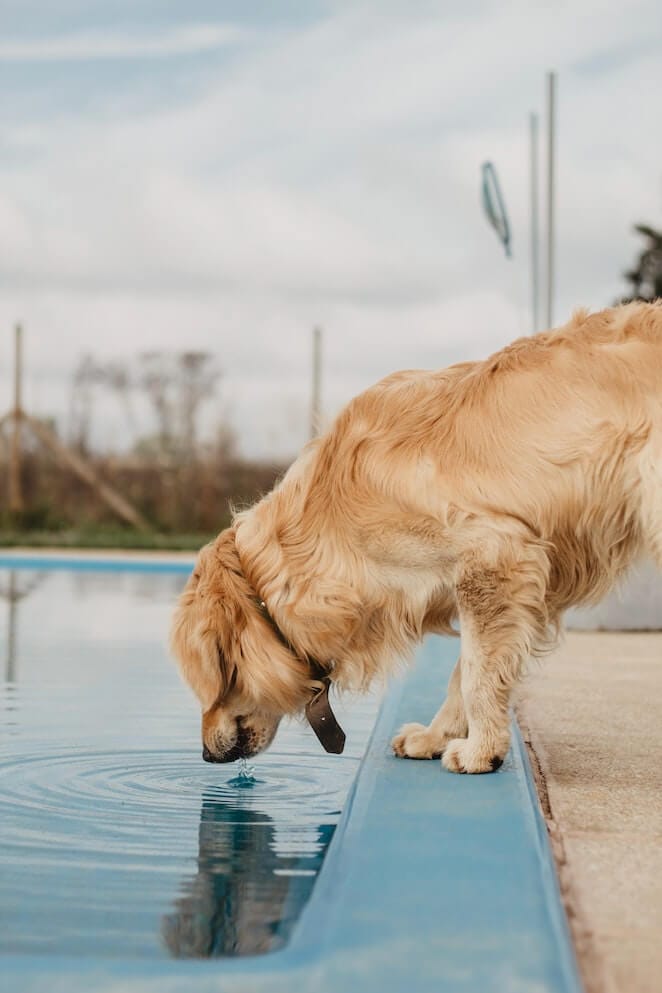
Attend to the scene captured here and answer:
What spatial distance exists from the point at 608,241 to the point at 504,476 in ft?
65.7

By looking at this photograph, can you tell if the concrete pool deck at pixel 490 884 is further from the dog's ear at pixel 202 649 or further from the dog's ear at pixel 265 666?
the dog's ear at pixel 202 649

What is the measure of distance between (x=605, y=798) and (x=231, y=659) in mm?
1163

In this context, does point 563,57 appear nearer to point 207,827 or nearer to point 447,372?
point 447,372

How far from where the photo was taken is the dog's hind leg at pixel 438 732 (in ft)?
13.3

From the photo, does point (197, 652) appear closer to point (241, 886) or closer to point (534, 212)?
point (241, 886)

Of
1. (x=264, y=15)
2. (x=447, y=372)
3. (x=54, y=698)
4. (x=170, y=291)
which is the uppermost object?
(x=264, y=15)

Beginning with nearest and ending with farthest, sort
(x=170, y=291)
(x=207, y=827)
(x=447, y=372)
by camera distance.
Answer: (x=207, y=827)
(x=447, y=372)
(x=170, y=291)

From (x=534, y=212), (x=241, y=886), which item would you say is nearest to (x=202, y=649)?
(x=241, y=886)

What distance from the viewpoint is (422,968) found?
1.98 metres

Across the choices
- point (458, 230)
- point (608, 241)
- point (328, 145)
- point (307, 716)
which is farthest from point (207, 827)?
point (608, 241)

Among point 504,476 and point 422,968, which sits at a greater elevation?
point 504,476

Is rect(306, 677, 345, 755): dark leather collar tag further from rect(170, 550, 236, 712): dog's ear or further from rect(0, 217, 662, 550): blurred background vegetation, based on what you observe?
rect(0, 217, 662, 550): blurred background vegetation

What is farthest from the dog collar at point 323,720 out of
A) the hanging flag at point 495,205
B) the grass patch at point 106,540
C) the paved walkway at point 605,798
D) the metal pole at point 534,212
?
the grass patch at point 106,540

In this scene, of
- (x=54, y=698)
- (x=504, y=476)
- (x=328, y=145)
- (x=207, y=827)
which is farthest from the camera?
(x=328, y=145)
